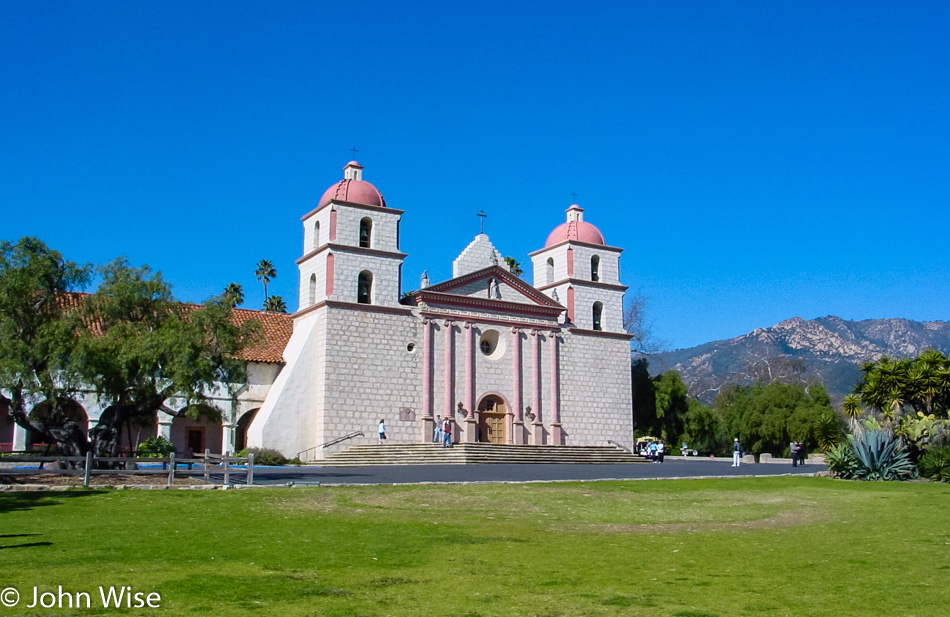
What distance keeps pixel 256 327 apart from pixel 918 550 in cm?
1813

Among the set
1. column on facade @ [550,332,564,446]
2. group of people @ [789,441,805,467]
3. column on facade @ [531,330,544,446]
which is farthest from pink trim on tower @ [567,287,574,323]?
group of people @ [789,441,805,467]

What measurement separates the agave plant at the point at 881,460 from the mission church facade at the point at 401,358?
1643cm

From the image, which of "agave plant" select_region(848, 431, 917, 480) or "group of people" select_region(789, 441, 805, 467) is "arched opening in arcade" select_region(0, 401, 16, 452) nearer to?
"agave plant" select_region(848, 431, 917, 480)

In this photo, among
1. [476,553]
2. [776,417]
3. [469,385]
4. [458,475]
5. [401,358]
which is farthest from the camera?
[776,417]

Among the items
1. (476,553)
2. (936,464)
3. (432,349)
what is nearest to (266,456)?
(432,349)

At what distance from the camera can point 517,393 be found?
3994 centimetres

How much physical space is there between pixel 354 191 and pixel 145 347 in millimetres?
17754

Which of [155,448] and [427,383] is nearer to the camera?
[155,448]

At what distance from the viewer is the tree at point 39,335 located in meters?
21.1

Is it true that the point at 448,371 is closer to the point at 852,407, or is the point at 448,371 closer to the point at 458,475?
the point at 458,475

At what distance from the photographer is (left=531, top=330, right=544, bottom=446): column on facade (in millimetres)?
40000

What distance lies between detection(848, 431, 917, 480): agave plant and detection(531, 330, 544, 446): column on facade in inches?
632

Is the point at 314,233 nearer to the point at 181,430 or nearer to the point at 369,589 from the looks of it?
the point at 181,430

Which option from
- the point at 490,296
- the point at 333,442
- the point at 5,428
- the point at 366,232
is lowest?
the point at 333,442
